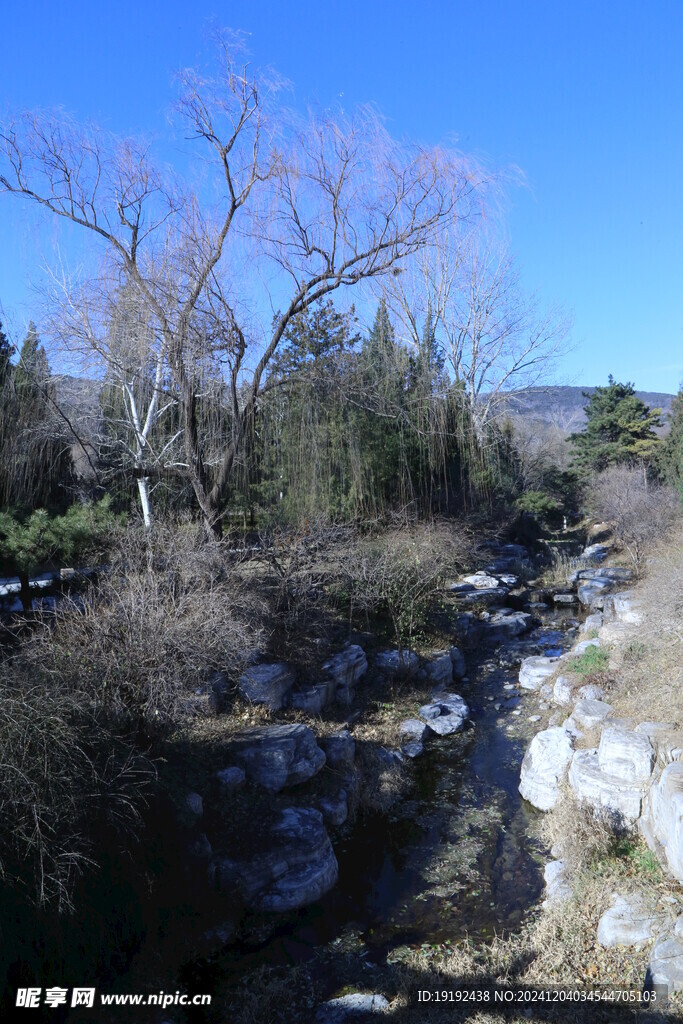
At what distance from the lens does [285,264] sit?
384 inches

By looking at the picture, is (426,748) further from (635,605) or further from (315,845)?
(635,605)

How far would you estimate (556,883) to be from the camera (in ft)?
20.5

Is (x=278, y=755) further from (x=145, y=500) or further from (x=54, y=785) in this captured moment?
(x=145, y=500)

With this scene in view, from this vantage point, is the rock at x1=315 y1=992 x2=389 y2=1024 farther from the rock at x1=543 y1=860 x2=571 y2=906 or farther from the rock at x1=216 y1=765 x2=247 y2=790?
the rock at x1=216 y1=765 x2=247 y2=790

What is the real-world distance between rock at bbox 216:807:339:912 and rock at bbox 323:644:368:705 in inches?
118

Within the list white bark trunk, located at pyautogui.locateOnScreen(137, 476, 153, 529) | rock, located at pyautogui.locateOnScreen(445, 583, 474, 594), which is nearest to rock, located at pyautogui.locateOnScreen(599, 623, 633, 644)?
rock, located at pyautogui.locateOnScreen(445, 583, 474, 594)

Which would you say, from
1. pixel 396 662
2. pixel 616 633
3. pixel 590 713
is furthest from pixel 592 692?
pixel 396 662

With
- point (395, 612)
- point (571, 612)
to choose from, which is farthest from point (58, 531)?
point (571, 612)

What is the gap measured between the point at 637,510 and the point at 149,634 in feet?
48.8

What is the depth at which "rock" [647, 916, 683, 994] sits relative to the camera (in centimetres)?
448

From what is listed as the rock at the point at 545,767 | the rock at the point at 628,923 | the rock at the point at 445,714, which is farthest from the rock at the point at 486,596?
the rock at the point at 628,923

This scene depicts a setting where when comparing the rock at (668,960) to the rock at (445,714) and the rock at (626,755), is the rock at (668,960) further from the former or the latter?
the rock at (445,714)

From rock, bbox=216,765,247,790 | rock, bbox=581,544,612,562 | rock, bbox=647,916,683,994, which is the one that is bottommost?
rock, bbox=647,916,683,994

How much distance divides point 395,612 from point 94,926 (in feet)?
24.5
